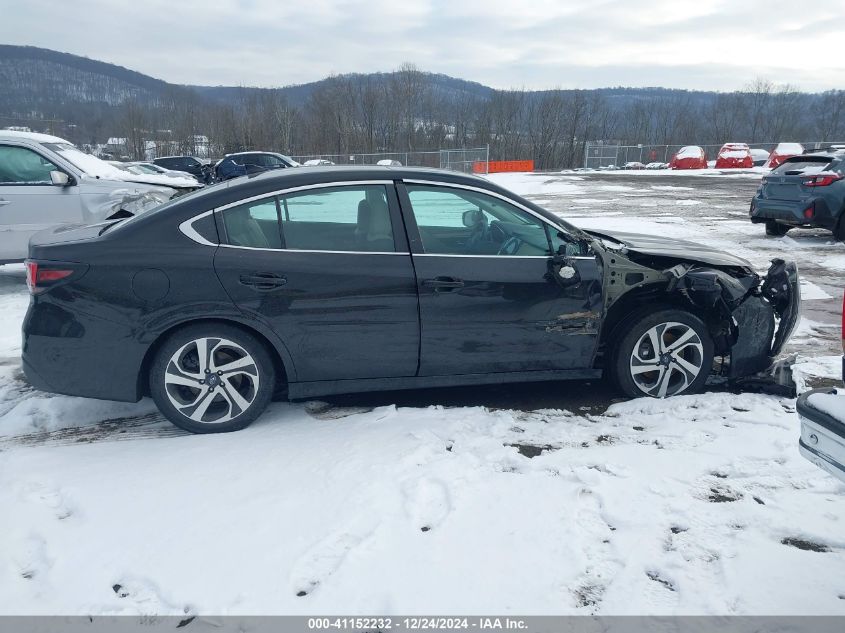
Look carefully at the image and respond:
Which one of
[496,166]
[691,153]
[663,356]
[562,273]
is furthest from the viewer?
[496,166]

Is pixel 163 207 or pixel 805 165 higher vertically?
pixel 805 165

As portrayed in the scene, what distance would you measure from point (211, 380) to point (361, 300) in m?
1.05

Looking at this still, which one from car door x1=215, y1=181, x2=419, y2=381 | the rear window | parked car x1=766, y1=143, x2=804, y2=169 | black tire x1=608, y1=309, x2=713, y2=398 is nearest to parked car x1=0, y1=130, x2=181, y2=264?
car door x1=215, y1=181, x2=419, y2=381

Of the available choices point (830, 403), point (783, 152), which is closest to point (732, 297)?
point (830, 403)

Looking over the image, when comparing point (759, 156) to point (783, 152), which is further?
point (759, 156)

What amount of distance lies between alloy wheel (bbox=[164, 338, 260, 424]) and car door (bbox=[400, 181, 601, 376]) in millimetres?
1128

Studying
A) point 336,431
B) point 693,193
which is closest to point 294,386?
point 336,431

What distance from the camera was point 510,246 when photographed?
13.9ft

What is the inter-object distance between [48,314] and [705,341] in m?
4.28

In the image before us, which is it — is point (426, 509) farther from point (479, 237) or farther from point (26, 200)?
point (26, 200)

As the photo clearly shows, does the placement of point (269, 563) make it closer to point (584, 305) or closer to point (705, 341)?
point (584, 305)

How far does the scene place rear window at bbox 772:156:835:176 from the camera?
448 inches

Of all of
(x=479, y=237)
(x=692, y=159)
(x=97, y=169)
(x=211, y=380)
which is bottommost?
(x=211, y=380)

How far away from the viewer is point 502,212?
4.28m
